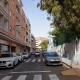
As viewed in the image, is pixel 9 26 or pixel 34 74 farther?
pixel 9 26

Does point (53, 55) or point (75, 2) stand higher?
point (75, 2)

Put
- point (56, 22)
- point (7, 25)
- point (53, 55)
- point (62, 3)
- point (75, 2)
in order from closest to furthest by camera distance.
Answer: point (75, 2)
point (62, 3)
point (56, 22)
point (53, 55)
point (7, 25)

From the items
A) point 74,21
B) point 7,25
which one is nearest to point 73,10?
point 74,21

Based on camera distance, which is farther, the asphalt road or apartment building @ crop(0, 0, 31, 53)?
apartment building @ crop(0, 0, 31, 53)

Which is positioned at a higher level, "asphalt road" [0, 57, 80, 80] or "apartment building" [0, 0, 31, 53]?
"apartment building" [0, 0, 31, 53]

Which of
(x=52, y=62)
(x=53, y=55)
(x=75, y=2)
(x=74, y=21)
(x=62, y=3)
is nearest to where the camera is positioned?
(x=75, y=2)

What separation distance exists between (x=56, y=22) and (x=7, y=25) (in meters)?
27.2

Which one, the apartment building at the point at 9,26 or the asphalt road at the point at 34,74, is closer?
the asphalt road at the point at 34,74

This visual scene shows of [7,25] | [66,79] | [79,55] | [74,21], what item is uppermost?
[7,25]

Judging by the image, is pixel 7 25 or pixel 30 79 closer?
pixel 30 79

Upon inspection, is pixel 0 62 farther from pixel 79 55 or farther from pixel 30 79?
pixel 30 79

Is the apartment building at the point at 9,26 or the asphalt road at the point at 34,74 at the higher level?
the apartment building at the point at 9,26

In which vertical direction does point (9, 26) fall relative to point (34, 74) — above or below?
above

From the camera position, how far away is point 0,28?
43188 millimetres
